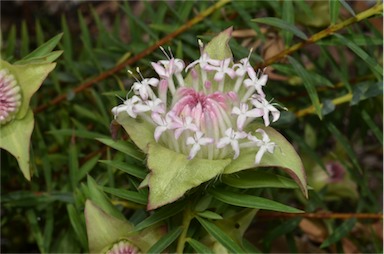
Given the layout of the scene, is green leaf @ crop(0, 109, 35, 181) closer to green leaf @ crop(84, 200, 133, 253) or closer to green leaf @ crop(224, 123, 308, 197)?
green leaf @ crop(84, 200, 133, 253)

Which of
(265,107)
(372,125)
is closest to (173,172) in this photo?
(265,107)

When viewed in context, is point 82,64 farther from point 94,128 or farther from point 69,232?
point 69,232

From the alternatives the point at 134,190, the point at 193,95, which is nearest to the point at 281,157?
the point at 193,95

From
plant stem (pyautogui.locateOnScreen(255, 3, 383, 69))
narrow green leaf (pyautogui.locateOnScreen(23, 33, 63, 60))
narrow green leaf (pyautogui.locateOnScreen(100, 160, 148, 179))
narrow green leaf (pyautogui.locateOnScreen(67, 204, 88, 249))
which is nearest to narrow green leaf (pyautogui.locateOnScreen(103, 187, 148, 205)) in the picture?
narrow green leaf (pyautogui.locateOnScreen(100, 160, 148, 179))

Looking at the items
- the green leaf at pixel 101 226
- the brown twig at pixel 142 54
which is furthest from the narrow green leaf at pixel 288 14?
the green leaf at pixel 101 226

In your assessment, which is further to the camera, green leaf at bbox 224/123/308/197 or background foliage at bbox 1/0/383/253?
background foliage at bbox 1/0/383/253

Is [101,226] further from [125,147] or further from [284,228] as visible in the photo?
Answer: [284,228]

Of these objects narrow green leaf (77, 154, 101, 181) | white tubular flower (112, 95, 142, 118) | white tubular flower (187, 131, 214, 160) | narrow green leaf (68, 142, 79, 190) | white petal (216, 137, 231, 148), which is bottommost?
narrow green leaf (77, 154, 101, 181)
